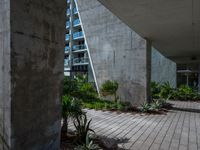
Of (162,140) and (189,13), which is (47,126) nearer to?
(162,140)

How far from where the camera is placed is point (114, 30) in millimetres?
10445

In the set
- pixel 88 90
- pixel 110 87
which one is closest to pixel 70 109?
pixel 110 87

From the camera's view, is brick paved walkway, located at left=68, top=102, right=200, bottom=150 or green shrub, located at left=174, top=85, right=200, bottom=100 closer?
brick paved walkway, located at left=68, top=102, right=200, bottom=150

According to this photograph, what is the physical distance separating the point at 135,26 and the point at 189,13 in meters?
2.02

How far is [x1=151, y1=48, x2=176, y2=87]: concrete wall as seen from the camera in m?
14.9

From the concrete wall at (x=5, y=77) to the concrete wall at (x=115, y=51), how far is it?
723cm

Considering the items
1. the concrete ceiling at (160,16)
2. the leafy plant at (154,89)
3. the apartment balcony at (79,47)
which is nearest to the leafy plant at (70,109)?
the concrete ceiling at (160,16)

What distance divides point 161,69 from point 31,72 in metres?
14.0

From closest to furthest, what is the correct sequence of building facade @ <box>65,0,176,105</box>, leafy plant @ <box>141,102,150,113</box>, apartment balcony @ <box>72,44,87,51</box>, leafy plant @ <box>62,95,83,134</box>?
1. leafy plant @ <box>62,95,83,134</box>
2. leafy plant @ <box>141,102,150,113</box>
3. building facade @ <box>65,0,176,105</box>
4. apartment balcony @ <box>72,44,87,51</box>

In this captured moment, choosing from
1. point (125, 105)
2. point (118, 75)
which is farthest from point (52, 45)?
point (118, 75)

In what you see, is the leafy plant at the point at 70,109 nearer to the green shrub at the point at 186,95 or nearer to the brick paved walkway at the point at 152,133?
the brick paved walkway at the point at 152,133

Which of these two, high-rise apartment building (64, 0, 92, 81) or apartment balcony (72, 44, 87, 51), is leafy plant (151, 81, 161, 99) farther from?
high-rise apartment building (64, 0, 92, 81)

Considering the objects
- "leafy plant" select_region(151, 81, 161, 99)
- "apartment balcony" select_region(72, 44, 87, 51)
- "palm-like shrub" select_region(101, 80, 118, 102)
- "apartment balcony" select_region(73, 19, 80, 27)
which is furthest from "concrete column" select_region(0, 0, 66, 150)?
"apartment balcony" select_region(73, 19, 80, 27)

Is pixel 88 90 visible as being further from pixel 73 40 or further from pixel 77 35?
pixel 73 40
